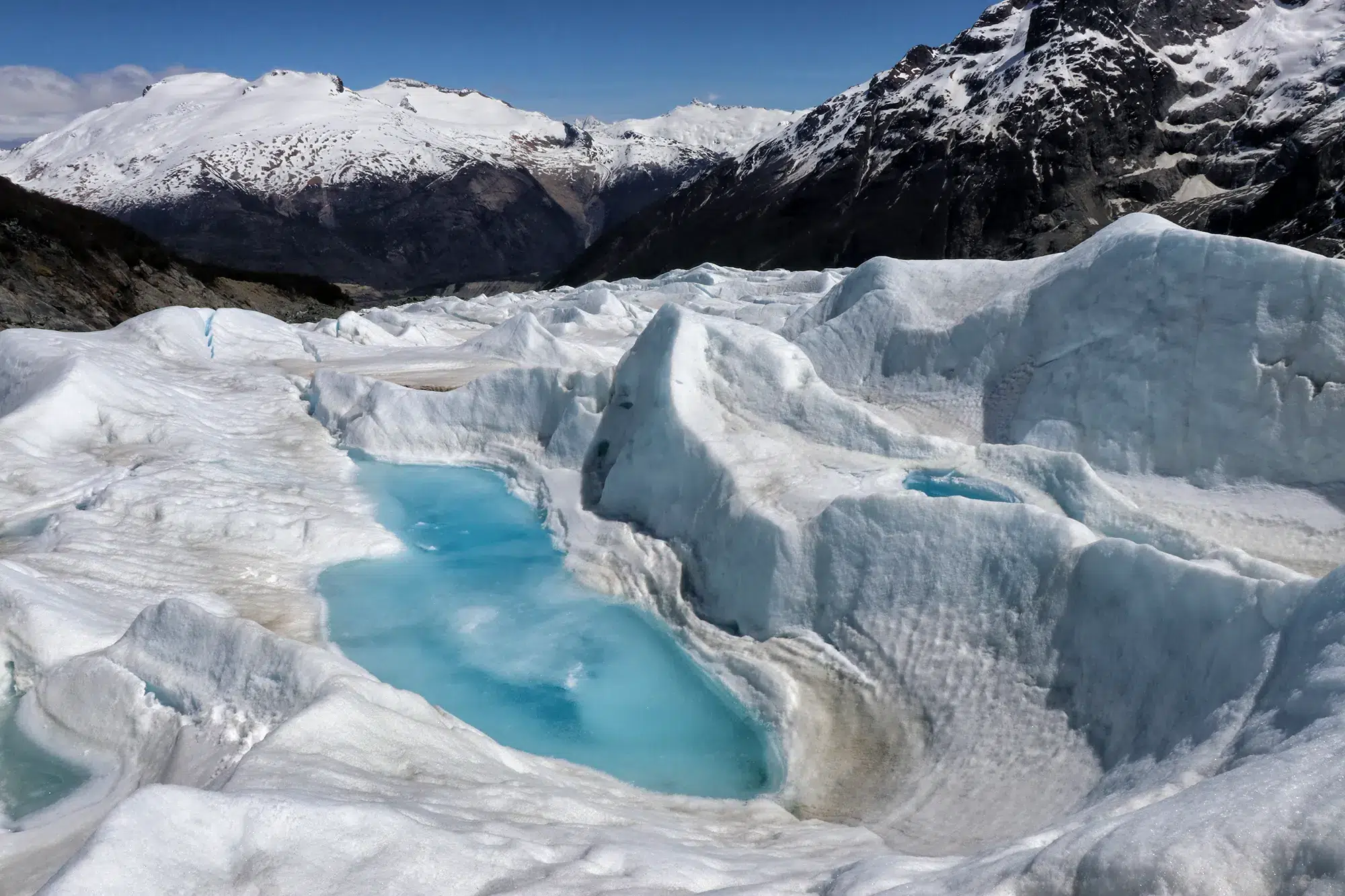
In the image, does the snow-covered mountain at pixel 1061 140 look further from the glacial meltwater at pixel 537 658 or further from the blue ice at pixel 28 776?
the blue ice at pixel 28 776

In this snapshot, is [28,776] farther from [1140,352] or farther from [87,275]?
[87,275]

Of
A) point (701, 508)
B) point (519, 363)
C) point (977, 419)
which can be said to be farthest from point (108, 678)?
point (519, 363)

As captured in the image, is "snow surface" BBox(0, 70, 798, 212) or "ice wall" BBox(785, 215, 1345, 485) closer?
"ice wall" BBox(785, 215, 1345, 485)

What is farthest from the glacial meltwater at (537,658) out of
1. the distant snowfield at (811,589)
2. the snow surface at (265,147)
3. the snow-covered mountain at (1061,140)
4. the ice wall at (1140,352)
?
the snow surface at (265,147)

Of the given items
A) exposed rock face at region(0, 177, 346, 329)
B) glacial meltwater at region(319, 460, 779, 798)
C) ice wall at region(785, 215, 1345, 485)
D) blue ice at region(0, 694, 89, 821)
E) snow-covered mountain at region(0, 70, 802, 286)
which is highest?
snow-covered mountain at region(0, 70, 802, 286)

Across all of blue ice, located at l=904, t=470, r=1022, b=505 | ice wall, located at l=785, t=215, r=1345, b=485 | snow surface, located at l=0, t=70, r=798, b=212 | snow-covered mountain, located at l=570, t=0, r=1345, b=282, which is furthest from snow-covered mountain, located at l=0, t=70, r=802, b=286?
blue ice, located at l=904, t=470, r=1022, b=505

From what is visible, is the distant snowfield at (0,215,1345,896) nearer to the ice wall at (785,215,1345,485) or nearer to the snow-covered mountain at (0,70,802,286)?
the ice wall at (785,215,1345,485)

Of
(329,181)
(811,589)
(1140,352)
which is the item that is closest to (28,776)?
(811,589)

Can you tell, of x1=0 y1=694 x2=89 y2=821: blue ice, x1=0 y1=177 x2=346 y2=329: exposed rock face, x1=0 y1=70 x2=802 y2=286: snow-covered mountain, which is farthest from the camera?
x1=0 y1=70 x2=802 y2=286: snow-covered mountain
